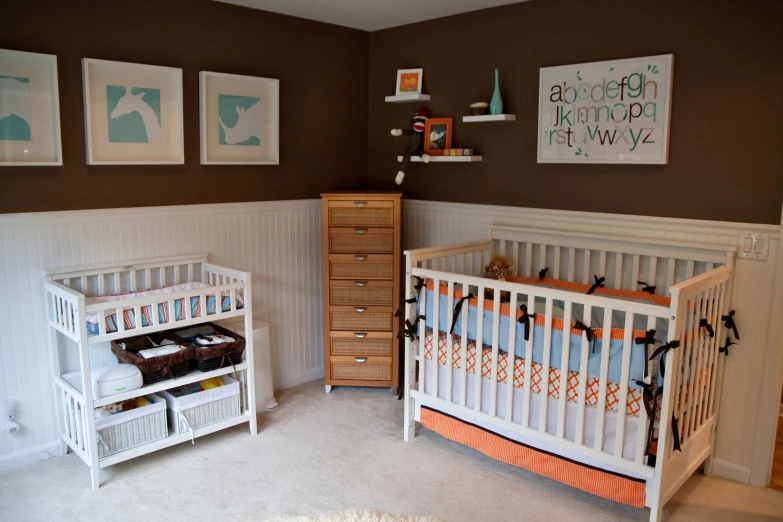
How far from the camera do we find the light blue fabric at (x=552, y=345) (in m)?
2.25

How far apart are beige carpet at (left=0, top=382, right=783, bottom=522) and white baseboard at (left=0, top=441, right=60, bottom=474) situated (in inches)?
2.1

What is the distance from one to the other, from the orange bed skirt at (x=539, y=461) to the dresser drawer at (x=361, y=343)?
632mm

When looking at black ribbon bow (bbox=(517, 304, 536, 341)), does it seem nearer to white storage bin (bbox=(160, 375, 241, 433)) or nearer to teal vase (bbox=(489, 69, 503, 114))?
teal vase (bbox=(489, 69, 503, 114))

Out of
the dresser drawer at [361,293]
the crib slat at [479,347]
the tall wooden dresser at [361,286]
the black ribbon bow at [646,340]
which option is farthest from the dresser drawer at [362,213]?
the black ribbon bow at [646,340]

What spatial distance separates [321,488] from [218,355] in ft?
2.55

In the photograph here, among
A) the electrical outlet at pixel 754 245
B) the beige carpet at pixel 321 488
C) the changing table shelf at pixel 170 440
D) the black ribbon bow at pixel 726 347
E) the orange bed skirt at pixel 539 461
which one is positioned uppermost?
the electrical outlet at pixel 754 245

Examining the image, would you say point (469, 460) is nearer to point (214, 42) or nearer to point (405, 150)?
point (405, 150)

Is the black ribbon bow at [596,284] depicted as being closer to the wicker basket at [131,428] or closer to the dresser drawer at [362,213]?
the dresser drawer at [362,213]

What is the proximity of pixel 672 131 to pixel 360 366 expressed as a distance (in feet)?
6.70

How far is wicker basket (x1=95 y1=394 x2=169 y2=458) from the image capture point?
102 inches

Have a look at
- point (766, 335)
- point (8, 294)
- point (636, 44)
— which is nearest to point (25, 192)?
point (8, 294)

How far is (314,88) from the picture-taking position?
12.1ft

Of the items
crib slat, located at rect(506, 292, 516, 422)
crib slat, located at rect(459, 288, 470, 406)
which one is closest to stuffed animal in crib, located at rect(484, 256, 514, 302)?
crib slat, located at rect(459, 288, 470, 406)

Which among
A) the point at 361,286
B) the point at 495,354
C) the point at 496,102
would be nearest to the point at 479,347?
the point at 495,354
